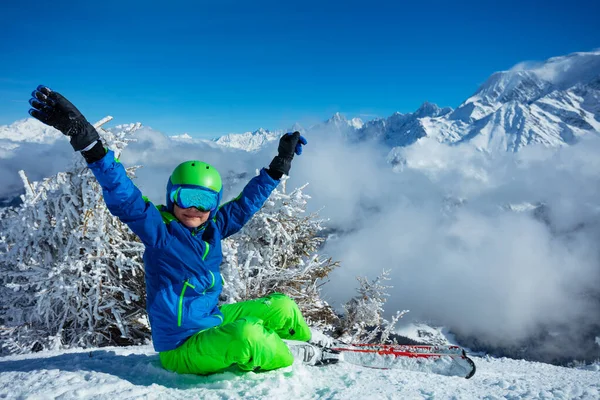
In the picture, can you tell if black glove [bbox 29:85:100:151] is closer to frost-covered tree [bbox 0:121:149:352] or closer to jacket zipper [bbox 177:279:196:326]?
jacket zipper [bbox 177:279:196:326]

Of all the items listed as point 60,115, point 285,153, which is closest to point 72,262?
point 60,115

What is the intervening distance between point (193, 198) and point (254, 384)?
79.2 inches

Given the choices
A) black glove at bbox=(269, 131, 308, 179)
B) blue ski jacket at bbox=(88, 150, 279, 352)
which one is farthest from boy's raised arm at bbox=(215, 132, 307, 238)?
blue ski jacket at bbox=(88, 150, 279, 352)

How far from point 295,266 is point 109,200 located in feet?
24.1

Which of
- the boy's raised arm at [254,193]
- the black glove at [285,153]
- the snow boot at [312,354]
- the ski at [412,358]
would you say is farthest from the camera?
the black glove at [285,153]

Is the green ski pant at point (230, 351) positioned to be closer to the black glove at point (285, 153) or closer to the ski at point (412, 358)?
the ski at point (412, 358)

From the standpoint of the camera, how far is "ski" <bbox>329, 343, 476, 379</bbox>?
174 inches

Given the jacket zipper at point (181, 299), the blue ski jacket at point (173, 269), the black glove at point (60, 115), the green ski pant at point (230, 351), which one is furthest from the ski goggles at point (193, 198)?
the green ski pant at point (230, 351)

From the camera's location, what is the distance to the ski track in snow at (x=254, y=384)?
10.4ft

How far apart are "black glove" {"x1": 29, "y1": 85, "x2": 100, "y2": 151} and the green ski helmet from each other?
1.03m

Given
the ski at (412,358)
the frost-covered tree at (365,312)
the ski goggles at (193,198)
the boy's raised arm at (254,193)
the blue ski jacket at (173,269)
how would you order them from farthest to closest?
1. the frost-covered tree at (365,312)
2. the boy's raised arm at (254,193)
3. the ski at (412,358)
4. the ski goggles at (193,198)
5. the blue ski jacket at (173,269)

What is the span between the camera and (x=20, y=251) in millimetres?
7414

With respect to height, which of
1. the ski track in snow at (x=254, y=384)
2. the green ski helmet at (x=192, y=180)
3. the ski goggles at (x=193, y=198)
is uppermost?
the green ski helmet at (x=192, y=180)

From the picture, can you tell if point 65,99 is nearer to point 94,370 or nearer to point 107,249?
point 94,370
